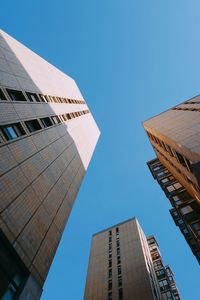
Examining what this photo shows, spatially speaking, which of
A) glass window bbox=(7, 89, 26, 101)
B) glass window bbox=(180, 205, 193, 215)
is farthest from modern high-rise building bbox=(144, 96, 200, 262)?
glass window bbox=(7, 89, 26, 101)

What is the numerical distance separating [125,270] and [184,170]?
40.9m

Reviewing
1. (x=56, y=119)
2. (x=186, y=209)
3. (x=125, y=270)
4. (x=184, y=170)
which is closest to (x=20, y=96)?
(x=56, y=119)

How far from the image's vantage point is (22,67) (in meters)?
29.7

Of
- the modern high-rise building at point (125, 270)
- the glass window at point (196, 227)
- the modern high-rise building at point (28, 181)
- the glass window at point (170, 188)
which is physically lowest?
the modern high-rise building at point (125, 270)

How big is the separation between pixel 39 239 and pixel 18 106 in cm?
1149

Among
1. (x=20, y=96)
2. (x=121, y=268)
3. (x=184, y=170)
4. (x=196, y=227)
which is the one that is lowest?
(x=121, y=268)

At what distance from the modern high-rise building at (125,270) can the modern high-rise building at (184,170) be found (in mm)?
22748

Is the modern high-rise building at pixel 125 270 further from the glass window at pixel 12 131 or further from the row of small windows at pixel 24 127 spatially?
the glass window at pixel 12 131

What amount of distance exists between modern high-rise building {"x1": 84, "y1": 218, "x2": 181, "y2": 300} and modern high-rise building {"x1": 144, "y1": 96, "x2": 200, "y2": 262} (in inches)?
896

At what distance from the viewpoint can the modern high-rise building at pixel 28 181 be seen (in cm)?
1440

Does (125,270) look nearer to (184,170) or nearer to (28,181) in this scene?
(184,170)

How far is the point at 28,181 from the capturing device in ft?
60.6

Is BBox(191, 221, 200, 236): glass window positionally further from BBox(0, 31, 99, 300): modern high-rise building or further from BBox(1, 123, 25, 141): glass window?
BBox(1, 123, 25, 141): glass window

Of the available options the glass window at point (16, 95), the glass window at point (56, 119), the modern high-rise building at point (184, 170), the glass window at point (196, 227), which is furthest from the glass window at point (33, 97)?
the glass window at point (196, 227)
